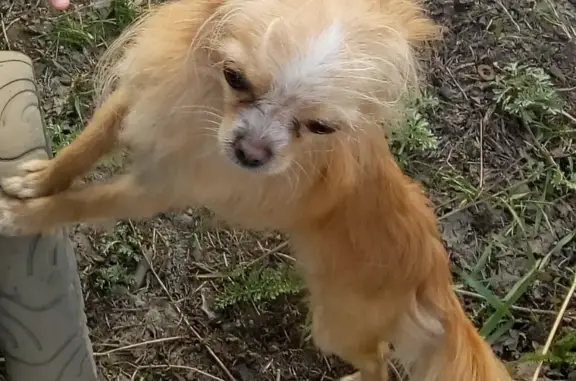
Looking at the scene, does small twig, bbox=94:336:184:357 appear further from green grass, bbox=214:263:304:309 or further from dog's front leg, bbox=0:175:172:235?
dog's front leg, bbox=0:175:172:235

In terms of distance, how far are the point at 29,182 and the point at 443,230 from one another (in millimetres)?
1155

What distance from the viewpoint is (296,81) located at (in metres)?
1.38

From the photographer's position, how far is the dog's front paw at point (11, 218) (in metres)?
1.81

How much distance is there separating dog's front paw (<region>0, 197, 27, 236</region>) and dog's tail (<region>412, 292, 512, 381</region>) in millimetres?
885

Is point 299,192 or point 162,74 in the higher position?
point 162,74

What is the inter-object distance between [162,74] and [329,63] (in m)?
0.38

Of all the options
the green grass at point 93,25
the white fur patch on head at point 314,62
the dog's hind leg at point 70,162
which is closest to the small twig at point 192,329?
the dog's hind leg at point 70,162

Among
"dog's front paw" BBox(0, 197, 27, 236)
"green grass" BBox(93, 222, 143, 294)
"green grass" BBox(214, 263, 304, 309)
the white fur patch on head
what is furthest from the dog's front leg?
the white fur patch on head

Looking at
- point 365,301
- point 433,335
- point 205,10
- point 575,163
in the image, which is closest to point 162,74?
point 205,10

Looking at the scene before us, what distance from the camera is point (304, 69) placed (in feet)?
4.50

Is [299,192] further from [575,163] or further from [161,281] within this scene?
[575,163]

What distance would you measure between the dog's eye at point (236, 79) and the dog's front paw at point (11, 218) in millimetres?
629

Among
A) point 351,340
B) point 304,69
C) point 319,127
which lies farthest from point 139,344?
point 304,69

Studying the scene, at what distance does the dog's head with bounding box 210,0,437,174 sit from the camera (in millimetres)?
1378
